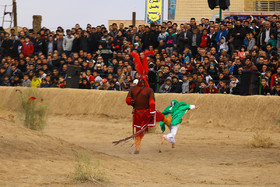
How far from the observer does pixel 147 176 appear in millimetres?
9422

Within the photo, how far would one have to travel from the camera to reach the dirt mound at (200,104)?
17.0 meters

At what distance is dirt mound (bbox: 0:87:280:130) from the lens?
17.0 metres

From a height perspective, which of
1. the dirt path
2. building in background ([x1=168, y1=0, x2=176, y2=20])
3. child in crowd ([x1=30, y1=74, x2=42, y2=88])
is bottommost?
the dirt path

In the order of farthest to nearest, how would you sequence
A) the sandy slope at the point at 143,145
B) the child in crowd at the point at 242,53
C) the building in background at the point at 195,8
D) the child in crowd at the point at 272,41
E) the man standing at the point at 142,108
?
the building in background at the point at 195,8 → the child in crowd at the point at 242,53 → the child in crowd at the point at 272,41 → the man standing at the point at 142,108 → the sandy slope at the point at 143,145

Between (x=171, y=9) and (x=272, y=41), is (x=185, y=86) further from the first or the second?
(x=171, y=9)

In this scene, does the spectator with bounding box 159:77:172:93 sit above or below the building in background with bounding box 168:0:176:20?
below

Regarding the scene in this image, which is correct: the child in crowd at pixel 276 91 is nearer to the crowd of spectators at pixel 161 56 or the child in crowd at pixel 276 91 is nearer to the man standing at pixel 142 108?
the crowd of spectators at pixel 161 56

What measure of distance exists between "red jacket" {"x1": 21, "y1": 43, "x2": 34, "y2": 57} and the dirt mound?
4248 millimetres

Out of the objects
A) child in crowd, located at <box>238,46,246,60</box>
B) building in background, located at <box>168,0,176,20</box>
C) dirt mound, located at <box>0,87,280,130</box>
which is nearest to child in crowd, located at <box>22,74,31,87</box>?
dirt mound, located at <box>0,87,280,130</box>

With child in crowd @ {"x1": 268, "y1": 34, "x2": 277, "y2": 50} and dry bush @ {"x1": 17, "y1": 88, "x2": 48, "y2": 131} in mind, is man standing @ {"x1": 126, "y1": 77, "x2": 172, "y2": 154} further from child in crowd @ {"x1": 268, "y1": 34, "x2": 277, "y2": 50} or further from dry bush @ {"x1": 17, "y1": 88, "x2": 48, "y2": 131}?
child in crowd @ {"x1": 268, "y1": 34, "x2": 277, "y2": 50}

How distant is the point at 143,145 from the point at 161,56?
21.9 ft

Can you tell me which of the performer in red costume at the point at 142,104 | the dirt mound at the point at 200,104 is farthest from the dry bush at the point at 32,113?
the performer in red costume at the point at 142,104

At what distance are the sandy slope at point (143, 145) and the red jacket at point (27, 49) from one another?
10.6 feet

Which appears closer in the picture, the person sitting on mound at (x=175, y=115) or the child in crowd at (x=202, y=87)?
the person sitting on mound at (x=175, y=115)
